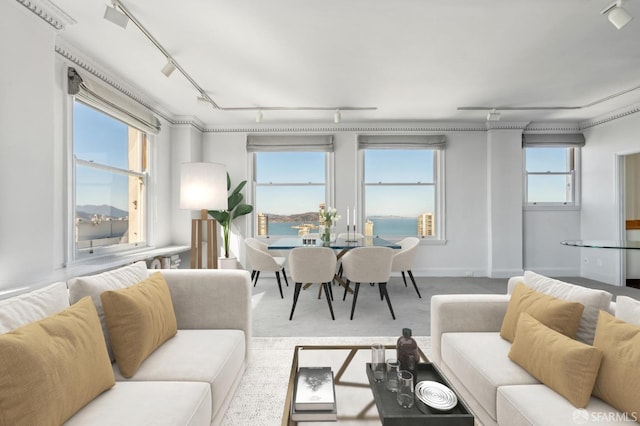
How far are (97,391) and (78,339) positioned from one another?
21 centimetres

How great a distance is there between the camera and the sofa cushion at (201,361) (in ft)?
4.45

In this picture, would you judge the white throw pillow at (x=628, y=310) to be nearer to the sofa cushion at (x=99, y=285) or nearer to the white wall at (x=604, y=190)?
the sofa cushion at (x=99, y=285)

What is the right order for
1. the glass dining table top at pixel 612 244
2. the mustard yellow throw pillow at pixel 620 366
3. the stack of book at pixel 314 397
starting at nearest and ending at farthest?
the mustard yellow throw pillow at pixel 620 366, the stack of book at pixel 314 397, the glass dining table top at pixel 612 244

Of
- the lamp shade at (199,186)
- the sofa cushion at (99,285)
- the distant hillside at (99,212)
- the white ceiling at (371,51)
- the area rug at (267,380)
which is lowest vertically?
the area rug at (267,380)

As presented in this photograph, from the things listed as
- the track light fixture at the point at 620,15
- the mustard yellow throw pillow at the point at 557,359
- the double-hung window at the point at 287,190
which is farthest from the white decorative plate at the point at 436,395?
the double-hung window at the point at 287,190

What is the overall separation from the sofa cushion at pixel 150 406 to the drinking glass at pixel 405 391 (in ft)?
2.55

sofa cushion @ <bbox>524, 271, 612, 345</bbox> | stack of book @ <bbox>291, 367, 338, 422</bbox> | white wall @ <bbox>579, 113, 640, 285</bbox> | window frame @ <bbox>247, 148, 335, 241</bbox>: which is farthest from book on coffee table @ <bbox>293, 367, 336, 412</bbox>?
white wall @ <bbox>579, 113, 640, 285</bbox>

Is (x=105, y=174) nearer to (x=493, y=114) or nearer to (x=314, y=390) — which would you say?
(x=314, y=390)

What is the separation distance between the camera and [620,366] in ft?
3.52

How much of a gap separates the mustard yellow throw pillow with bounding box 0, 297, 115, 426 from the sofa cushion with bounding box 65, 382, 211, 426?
0.05m

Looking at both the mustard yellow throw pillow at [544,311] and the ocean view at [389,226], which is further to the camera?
the ocean view at [389,226]

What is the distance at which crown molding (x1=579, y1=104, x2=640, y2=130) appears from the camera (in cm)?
425

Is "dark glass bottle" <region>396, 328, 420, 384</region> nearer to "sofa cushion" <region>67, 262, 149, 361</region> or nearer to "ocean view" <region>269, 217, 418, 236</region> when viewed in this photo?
"sofa cushion" <region>67, 262, 149, 361</region>

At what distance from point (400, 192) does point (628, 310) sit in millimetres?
4093
